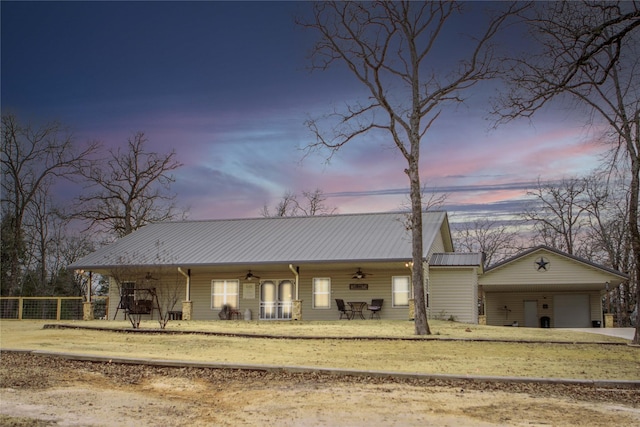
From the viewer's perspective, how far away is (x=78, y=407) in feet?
29.1

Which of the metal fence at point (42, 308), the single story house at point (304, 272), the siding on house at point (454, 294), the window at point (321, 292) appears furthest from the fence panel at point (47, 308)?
the siding on house at point (454, 294)

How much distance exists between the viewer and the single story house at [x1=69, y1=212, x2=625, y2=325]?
25.9 m

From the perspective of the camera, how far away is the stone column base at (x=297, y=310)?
82.9 ft

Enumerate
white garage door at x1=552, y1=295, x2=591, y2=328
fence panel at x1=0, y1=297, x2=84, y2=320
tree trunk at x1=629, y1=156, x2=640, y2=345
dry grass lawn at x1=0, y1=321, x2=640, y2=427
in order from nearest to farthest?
dry grass lawn at x1=0, y1=321, x2=640, y2=427 → tree trunk at x1=629, y1=156, x2=640, y2=345 → fence panel at x1=0, y1=297, x2=84, y2=320 → white garage door at x1=552, y1=295, x2=591, y2=328

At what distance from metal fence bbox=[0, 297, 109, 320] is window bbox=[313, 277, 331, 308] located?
9.52m

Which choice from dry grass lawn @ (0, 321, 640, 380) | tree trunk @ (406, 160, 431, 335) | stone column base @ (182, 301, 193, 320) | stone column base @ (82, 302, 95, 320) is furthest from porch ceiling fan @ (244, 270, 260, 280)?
tree trunk @ (406, 160, 431, 335)

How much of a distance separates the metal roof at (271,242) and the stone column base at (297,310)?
1.59 metres

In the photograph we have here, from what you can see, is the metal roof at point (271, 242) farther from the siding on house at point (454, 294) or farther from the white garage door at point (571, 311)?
the white garage door at point (571, 311)

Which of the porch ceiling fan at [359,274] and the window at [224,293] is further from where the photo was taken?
the window at [224,293]

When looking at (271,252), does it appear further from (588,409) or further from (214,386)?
(588,409)

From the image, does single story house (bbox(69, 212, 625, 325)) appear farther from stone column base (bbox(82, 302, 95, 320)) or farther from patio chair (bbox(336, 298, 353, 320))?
stone column base (bbox(82, 302, 95, 320))

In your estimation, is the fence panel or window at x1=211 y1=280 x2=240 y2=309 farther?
window at x1=211 y1=280 x2=240 y2=309

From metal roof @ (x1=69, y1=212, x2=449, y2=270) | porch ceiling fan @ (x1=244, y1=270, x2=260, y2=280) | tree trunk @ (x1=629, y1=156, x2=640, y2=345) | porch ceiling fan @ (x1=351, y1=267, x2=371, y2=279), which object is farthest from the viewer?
porch ceiling fan @ (x1=244, y1=270, x2=260, y2=280)

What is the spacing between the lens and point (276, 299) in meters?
27.5
